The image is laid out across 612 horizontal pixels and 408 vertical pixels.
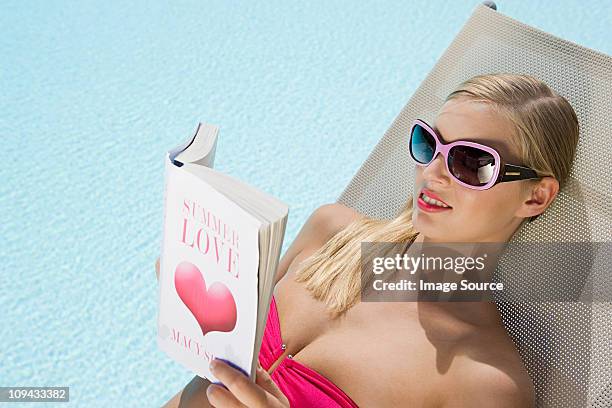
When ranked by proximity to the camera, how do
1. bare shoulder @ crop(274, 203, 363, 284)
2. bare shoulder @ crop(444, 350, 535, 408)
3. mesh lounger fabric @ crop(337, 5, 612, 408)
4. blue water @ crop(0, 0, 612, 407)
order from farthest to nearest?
blue water @ crop(0, 0, 612, 407) → bare shoulder @ crop(274, 203, 363, 284) → mesh lounger fabric @ crop(337, 5, 612, 408) → bare shoulder @ crop(444, 350, 535, 408)

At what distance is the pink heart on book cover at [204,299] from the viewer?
5.14ft

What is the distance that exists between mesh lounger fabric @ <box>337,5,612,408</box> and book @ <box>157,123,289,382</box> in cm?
91

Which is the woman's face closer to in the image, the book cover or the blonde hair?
the blonde hair

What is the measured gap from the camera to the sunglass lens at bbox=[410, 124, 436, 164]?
196 cm

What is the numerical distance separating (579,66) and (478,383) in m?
1.10

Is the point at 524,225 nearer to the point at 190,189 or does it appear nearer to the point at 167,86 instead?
the point at 190,189

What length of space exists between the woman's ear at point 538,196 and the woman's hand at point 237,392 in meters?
0.82

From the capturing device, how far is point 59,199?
12.7 ft

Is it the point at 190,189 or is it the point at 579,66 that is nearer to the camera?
the point at 190,189

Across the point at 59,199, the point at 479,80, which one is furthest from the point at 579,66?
the point at 59,199

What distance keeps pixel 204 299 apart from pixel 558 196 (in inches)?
44.4

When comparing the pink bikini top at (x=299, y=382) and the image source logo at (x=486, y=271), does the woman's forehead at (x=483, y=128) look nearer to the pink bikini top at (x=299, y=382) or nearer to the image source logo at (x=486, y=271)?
the image source logo at (x=486, y=271)

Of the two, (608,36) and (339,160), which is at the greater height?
(608,36)

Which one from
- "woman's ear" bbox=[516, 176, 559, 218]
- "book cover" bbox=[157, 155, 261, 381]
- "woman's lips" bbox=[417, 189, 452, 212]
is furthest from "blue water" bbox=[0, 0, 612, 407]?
"woman's ear" bbox=[516, 176, 559, 218]
